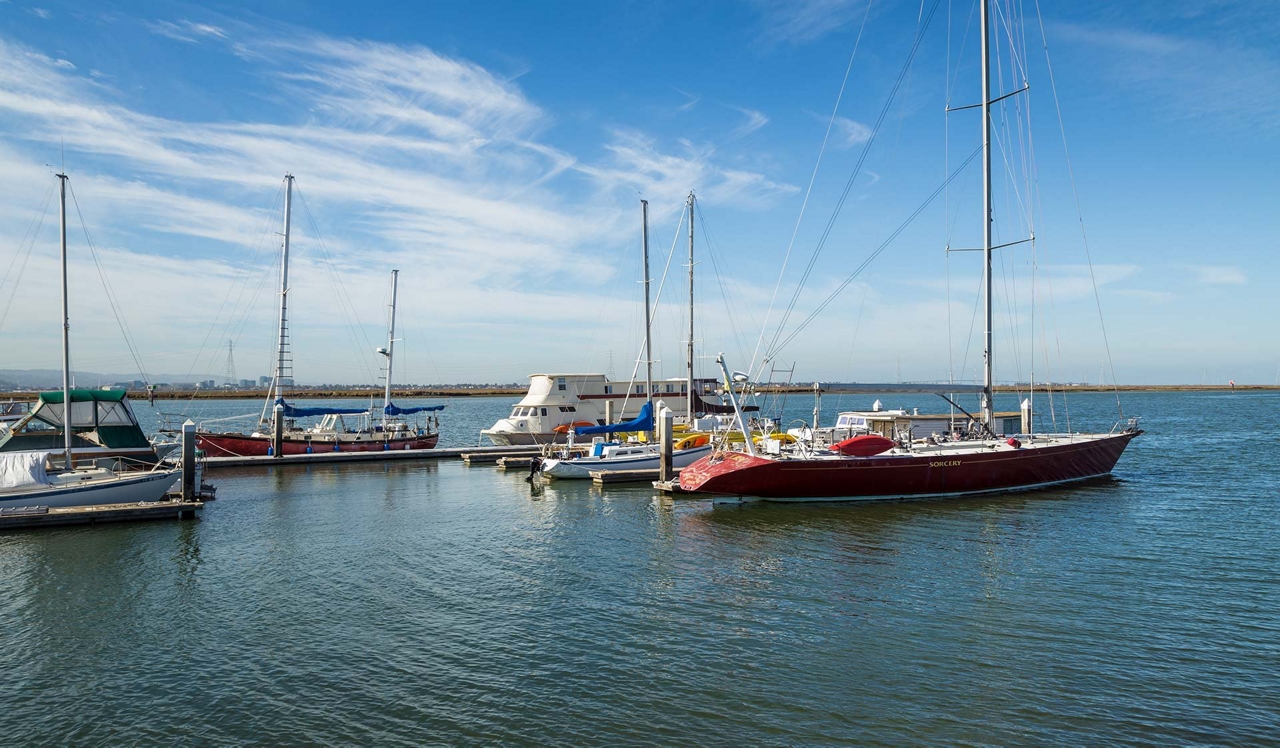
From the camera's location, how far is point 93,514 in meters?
25.0

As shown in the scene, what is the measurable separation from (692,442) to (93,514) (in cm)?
2467

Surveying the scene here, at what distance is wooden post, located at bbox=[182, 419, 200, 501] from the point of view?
28.0 meters

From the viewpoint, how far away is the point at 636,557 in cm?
2128

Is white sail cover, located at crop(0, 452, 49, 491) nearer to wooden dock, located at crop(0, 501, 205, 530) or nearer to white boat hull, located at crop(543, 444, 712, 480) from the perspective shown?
wooden dock, located at crop(0, 501, 205, 530)

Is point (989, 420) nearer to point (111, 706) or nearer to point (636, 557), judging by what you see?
point (636, 557)

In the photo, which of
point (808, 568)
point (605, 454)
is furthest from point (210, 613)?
point (605, 454)

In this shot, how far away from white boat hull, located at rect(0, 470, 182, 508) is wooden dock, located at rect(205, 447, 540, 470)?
47.9 ft

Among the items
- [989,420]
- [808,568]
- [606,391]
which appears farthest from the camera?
[606,391]

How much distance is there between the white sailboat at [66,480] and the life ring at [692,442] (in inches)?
852

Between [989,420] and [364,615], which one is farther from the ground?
[989,420]

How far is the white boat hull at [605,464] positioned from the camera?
1469 inches

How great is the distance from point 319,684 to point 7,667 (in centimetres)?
571

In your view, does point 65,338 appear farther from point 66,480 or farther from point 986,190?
point 986,190

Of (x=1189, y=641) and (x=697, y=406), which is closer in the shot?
(x=1189, y=641)
